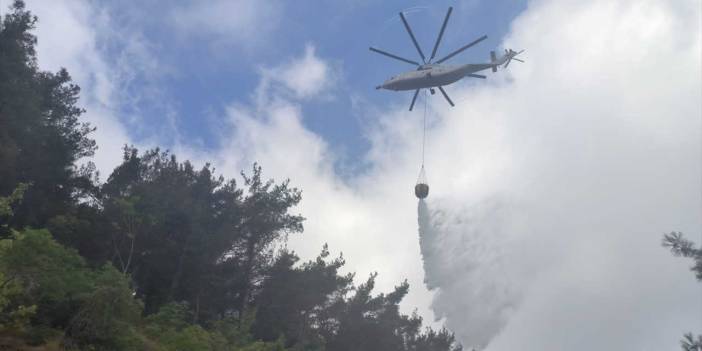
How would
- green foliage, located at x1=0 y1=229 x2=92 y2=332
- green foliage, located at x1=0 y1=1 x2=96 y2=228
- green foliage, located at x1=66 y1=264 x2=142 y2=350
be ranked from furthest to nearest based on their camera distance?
green foliage, located at x1=0 y1=1 x2=96 y2=228
green foliage, located at x1=66 y1=264 x2=142 y2=350
green foliage, located at x1=0 y1=229 x2=92 y2=332

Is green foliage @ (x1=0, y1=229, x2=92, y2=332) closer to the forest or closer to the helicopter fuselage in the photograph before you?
the forest

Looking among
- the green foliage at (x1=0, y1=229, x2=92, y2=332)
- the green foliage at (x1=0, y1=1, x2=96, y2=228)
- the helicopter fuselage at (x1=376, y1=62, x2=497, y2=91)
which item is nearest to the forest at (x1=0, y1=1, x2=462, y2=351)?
the green foliage at (x1=0, y1=1, x2=96, y2=228)

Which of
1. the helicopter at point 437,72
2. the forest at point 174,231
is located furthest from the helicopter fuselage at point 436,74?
the forest at point 174,231

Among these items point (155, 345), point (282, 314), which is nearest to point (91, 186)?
point (282, 314)

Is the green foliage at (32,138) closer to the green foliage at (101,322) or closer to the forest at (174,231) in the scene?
the forest at (174,231)

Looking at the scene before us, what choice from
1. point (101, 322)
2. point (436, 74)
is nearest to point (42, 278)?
point (101, 322)

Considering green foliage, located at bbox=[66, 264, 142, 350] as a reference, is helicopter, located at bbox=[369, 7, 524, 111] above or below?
above

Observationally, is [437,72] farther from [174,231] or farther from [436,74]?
[174,231]

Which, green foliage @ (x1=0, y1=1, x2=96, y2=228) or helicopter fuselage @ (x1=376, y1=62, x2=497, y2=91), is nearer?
helicopter fuselage @ (x1=376, y1=62, x2=497, y2=91)

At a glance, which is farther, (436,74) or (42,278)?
(436,74)
